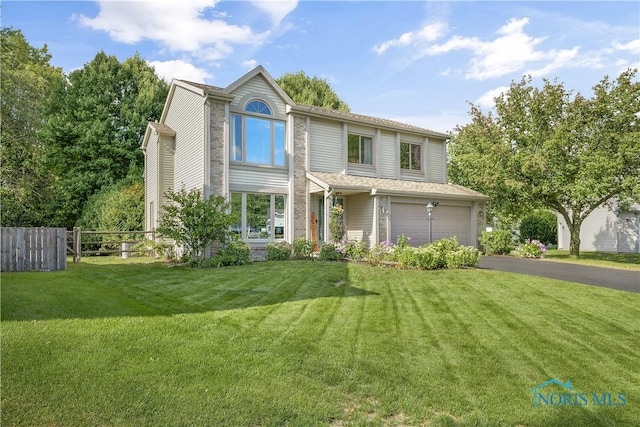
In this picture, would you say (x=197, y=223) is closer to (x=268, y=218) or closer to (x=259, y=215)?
(x=259, y=215)

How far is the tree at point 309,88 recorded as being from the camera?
118 feet

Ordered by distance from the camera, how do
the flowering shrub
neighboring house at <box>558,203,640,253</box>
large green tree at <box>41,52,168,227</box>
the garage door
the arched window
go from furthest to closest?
1. large green tree at <box>41,52,168,227</box>
2. neighboring house at <box>558,203,640,253</box>
3. the flowering shrub
4. the garage door
5. the arched window

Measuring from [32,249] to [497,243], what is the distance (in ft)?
60.8

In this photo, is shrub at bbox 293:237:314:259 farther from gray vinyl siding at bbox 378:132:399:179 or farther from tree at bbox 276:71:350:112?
tree at bbox 276:71:350:112

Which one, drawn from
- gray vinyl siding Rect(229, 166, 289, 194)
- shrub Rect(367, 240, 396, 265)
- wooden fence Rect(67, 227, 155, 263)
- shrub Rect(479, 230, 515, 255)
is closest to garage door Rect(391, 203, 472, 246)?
shrub Rect(479, 230, 515, 255)

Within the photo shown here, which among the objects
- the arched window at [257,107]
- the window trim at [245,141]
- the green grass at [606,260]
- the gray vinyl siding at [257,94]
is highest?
the gray vinyl siding at [257,94]

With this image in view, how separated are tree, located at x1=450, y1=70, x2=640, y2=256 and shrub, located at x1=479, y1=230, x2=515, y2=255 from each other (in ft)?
7.54

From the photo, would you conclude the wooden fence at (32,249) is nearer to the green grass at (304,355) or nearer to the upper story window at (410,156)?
the green grass at (304,355)

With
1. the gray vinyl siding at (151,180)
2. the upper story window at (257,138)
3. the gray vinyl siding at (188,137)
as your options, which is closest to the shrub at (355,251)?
the upper story window at (257,138)

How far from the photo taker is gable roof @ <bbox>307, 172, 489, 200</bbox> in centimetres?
1594

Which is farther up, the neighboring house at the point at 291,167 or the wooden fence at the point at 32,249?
the neighboring house at the point at 291,167

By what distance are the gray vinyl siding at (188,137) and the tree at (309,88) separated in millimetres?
19043

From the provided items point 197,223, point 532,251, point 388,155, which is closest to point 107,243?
point 197,223

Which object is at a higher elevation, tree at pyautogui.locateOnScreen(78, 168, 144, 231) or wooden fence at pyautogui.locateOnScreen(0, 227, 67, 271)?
tree at pyautogui.locateOnScreen(78, 168, 144, 231)
